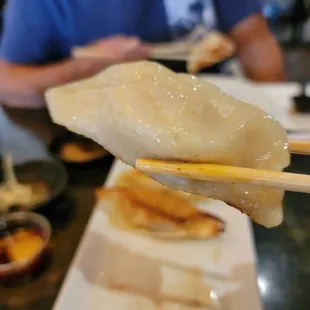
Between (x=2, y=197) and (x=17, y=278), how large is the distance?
0.22 m

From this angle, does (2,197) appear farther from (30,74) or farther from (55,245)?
(30,74)

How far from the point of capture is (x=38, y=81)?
1.60m

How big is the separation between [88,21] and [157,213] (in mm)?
1182

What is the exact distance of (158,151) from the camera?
1.71ft

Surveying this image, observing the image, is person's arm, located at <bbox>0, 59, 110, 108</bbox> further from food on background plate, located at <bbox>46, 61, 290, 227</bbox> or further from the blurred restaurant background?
food on background plate, located at <bbox>46, 61, 290, 227</bbox>

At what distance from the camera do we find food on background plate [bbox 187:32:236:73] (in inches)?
59.3

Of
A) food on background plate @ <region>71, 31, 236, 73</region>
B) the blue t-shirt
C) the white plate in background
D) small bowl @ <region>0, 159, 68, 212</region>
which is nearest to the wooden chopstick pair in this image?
small bowl @ <region>0, 159, 68, 212</region>

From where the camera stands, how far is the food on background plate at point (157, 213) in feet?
2.69

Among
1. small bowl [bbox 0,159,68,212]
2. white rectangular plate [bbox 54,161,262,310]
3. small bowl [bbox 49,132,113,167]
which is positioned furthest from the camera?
small bowl [bbox 49,132,113,167]

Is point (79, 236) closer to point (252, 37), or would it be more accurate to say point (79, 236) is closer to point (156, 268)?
point (156, 268)

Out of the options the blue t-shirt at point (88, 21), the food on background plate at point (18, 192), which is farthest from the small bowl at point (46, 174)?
the blue t-shirt at point (88, 21)

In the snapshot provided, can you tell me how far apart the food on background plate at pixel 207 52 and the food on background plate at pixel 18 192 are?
740 mm

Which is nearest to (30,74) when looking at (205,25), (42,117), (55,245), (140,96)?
(42,117)

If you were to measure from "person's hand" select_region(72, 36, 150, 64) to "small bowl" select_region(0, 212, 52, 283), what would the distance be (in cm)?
86
